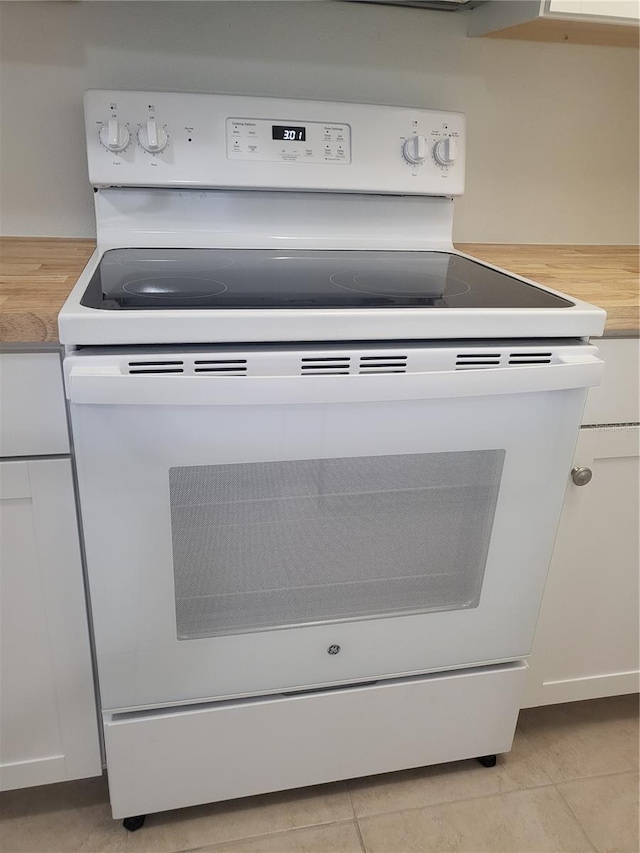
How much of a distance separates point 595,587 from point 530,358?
0.53m

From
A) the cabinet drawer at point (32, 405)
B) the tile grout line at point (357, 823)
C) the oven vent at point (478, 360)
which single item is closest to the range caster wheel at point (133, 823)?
the tile grout line at point (357, 823)

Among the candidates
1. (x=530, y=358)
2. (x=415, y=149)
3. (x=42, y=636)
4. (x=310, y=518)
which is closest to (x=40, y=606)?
(x=42, y=636)

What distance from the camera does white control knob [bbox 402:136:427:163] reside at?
1.22m

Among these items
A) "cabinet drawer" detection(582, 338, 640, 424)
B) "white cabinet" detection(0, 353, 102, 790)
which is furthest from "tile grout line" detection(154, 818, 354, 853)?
"cabinet drawer" detection(582, 338, 640, 424)

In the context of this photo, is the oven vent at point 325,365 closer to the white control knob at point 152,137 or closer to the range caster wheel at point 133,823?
the white control knob at point 152,137

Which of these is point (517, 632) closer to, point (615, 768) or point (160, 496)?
point (615, 768)

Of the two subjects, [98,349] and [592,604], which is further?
[592,604]

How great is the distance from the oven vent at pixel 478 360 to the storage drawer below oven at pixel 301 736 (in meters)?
0.55

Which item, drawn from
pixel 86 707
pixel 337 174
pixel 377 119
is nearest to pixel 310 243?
pixel 337 174

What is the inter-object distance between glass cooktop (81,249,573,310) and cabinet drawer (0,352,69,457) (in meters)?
0.10

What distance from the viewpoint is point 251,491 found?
90 centimetres

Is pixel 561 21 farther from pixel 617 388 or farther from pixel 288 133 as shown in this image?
pixel 617 388

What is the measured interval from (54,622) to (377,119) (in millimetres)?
1019

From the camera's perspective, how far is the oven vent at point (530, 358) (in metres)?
0.91
